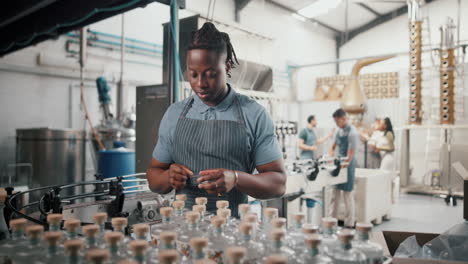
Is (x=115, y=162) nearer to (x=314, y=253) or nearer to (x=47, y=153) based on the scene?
(x=47, y=153)

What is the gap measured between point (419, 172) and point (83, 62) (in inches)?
147

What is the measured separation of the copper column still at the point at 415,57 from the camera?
222 cm

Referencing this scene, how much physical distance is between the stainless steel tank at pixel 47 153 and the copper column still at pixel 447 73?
3.62 m

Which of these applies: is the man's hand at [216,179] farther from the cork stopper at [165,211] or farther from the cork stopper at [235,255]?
the cork stopper at [235,255]

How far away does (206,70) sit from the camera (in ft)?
4.28

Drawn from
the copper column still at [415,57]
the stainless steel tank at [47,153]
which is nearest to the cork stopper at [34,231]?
the copper column still at [415,57]

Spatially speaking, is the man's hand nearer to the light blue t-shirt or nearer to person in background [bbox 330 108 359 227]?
the light blue t-shirt

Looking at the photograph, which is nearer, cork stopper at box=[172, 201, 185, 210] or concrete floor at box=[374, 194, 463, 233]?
cork stopper at box=[172, 201, 185, 210]

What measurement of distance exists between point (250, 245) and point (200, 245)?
18 centimetres

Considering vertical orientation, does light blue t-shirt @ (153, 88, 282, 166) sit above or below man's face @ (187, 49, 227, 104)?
below

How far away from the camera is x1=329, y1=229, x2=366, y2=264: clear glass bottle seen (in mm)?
776

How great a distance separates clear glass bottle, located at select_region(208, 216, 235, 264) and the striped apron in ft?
1.46

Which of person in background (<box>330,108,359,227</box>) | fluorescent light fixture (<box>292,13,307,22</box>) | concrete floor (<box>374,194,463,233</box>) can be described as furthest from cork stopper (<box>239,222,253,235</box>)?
fluorescent light fixture (<box>292,13,307,22</box>)

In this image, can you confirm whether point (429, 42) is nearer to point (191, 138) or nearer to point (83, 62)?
point (191, 138)
